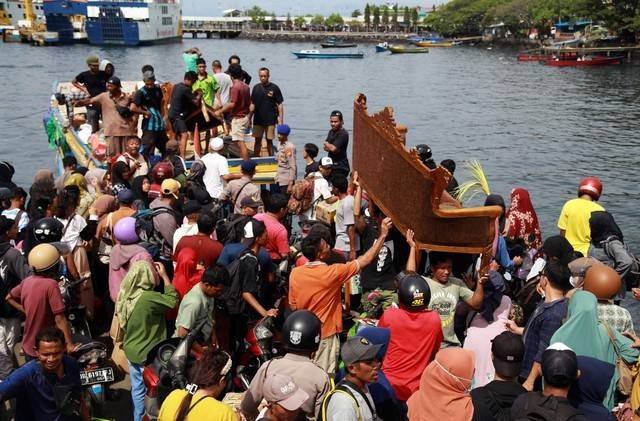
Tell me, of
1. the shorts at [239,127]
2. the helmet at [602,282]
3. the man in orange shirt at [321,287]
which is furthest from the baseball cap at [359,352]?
the shorts at [239,127]

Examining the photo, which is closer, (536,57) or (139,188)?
(139,188)

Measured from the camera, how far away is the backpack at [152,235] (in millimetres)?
7477

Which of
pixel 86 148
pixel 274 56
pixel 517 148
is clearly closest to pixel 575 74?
pixel 517 148

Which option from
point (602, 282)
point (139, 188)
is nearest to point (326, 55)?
point (139, 188)

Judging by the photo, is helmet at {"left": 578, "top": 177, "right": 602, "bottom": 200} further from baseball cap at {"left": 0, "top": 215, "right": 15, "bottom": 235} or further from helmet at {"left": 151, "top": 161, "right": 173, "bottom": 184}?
baseball cap at {"left": 0, "top": 215, "right": 15, "bottom": 235}

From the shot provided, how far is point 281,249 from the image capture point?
294 inches

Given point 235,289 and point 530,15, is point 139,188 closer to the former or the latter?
point 235,289

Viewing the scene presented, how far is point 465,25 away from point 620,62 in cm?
6947

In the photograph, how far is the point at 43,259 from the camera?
227 inches

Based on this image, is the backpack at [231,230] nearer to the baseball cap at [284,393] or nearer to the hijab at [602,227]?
the baseball cap at [284,393]

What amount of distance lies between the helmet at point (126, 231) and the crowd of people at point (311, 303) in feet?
0.10

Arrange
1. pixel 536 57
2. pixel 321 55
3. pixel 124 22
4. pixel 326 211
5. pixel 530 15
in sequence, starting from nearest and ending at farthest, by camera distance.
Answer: pixel 326 211 < pixel 536 57 < pixel 321 55 < pixel 124 22 < pixel 530 15

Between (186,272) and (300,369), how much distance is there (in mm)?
2527

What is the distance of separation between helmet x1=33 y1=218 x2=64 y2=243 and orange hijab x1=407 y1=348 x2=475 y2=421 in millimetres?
4205
